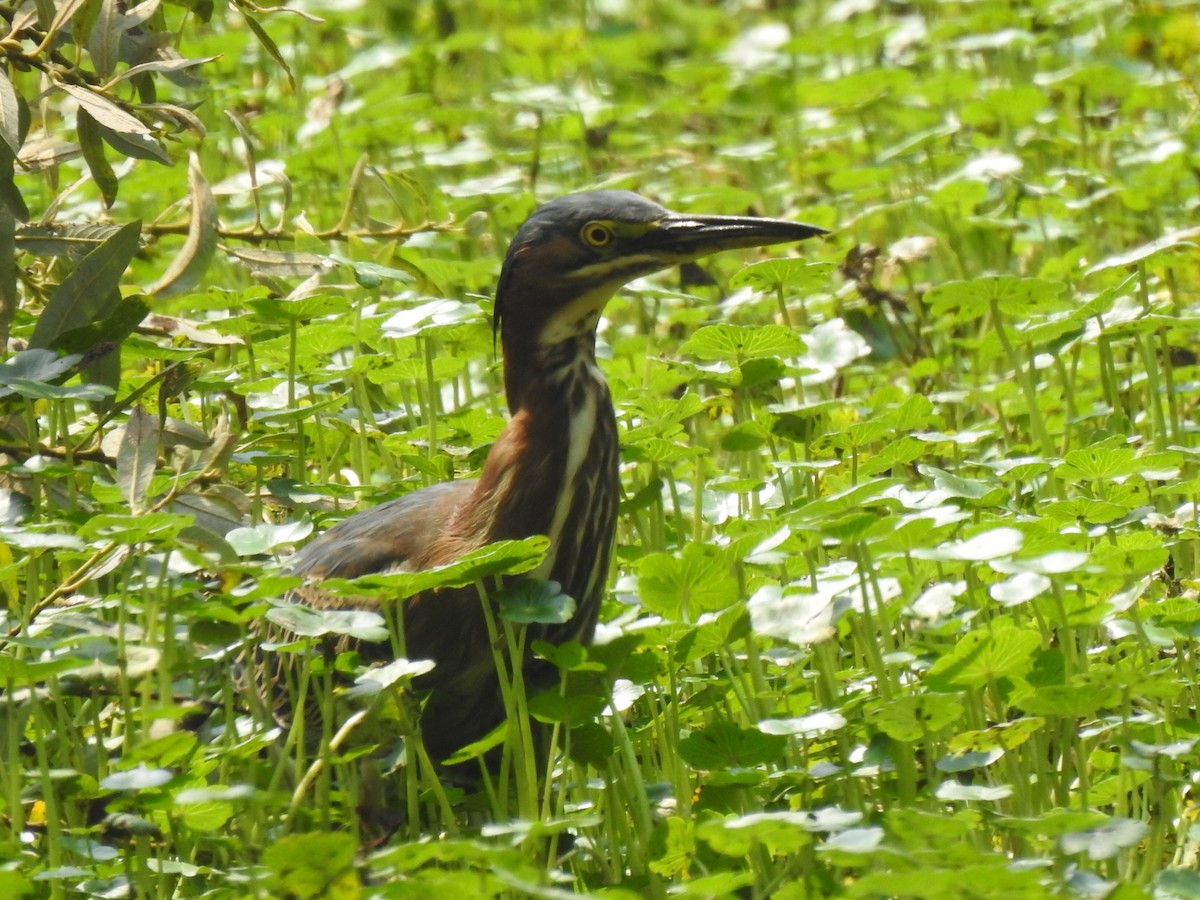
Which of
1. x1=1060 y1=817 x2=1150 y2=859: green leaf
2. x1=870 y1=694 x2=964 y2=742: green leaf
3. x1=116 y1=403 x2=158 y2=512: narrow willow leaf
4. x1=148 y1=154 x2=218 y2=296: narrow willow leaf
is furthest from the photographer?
x1=148 y1=154 x2=218 y2=296: narrow willow leaf

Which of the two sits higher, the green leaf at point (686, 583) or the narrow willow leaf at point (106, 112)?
the narrow willow leaf at point (106, 112)

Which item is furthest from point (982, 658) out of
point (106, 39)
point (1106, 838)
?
point (106, 39)

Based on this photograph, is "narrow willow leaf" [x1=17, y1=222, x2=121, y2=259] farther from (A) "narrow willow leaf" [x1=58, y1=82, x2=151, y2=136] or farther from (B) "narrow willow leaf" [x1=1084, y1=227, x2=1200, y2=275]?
(B) "narrow willow leaf" [x1=1084, y1=227, x2=1200, y2=275]

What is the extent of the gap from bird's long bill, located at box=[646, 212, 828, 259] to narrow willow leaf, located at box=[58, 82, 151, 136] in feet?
3.56

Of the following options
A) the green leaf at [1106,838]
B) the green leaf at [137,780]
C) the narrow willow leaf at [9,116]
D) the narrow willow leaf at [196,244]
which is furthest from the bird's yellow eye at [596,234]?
A: the green leaf at [1106,838]

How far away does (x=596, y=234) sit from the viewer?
3.87 m

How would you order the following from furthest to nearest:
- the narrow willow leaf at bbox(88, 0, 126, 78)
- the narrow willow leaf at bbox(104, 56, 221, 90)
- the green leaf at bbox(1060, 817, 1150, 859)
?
the narrow willow leaf at bbox(88, 0, 126, 78), the narrow willow leaf at bbox(104, 56, 221, 90), the green leaf at bbox(1060, 817, 1150, 859)

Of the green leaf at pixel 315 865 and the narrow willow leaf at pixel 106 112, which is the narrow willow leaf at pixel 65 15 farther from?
the green leaf at pixel 315 865

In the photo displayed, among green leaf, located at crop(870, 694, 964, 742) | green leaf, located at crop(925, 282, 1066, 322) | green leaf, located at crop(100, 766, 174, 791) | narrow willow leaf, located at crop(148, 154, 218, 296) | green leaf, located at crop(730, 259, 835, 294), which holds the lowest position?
green leaf, located at crop(870, 694, 964, 742)

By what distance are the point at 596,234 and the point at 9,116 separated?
1196 mm

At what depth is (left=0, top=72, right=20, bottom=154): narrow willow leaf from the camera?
343cm

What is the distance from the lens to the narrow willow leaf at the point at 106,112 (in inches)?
134

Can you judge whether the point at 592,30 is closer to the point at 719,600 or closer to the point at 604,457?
the point at 604,457

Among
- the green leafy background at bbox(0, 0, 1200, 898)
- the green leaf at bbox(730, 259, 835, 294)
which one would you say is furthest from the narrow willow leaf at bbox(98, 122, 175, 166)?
the green leaf at bbox(730, 259, 835, 294)
